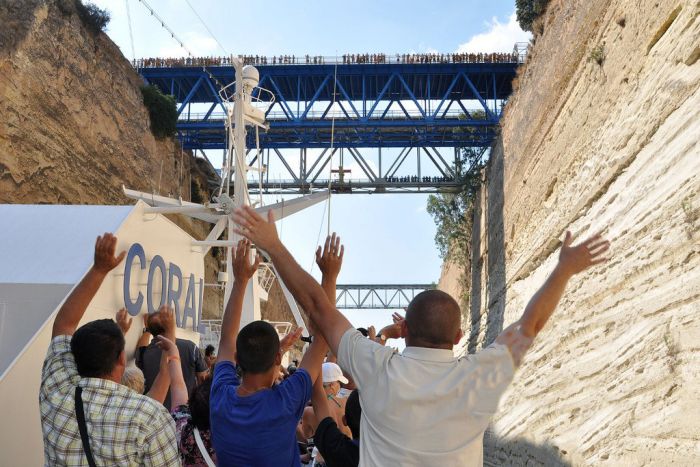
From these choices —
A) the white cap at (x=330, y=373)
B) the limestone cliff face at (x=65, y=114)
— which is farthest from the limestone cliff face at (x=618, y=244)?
the limestone cliff face at (x=65, y=114)

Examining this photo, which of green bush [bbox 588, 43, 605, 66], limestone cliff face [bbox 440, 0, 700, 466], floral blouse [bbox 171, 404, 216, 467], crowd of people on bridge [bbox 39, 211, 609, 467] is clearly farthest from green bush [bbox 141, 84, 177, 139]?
floral blouse [bbox 171, 404, 216, 467]

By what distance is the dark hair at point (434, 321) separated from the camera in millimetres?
2303

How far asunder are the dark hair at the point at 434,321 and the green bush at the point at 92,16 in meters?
24.7

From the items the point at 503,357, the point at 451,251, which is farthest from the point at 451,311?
the point at 451,251

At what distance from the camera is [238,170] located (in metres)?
14.6

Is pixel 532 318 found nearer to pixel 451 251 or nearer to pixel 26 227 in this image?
pixel 26 227

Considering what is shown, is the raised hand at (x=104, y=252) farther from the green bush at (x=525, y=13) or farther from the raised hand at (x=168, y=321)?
the green bush at (x=525, y=13)

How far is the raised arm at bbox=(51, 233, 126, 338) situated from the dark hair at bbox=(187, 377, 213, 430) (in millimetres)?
729

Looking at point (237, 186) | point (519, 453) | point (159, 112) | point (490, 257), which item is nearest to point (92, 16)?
point (159, 112)

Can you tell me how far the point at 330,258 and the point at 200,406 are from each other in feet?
3.45

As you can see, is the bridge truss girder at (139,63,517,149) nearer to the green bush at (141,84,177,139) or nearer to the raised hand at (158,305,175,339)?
the green bush at (141,84,177,139)

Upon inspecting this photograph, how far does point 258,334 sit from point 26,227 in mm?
4252

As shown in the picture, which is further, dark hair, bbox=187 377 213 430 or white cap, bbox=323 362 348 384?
white cap, bbox=323 362 348 384

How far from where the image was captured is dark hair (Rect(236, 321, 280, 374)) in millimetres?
2857
